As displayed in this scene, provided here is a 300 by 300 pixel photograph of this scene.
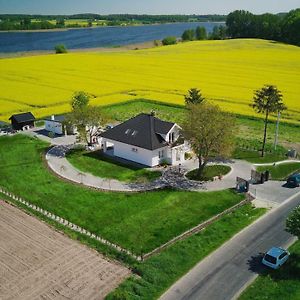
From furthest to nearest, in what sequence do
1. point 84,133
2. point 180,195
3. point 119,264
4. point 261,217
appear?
1. point 84,133
2. point 180,195
3. point 261,217
4. point 119,264

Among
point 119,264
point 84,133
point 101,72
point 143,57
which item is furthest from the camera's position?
point 143,57

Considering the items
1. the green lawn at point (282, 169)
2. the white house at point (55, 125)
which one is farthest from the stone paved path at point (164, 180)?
the white house at point (55, 125)

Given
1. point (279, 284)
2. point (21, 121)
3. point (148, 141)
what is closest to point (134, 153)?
point (148, 141)

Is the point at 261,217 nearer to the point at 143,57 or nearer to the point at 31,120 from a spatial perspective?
the point at 31,120

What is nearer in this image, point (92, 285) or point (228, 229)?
point (92, 285)

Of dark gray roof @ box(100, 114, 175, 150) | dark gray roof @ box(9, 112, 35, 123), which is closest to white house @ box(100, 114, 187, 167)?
dark gray roof @ box(100, 114, 175, 150)

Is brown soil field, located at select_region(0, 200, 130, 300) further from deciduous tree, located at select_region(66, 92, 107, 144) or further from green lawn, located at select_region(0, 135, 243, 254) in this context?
deciduous tree, located at select_region(66, 92, 107, 144)

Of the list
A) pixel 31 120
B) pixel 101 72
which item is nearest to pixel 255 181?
pixel 31 120
